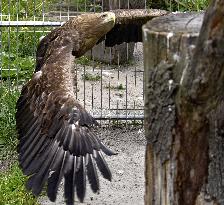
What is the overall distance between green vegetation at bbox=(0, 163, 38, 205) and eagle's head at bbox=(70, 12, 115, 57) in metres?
0.97

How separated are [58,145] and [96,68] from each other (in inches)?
133

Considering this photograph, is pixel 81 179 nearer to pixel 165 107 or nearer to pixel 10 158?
pixel 165 107

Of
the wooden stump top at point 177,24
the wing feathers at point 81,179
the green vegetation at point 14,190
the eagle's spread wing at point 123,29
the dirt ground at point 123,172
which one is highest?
the wooden stump top at point 177,24

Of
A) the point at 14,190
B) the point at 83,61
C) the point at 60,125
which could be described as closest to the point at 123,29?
the point at 83,61

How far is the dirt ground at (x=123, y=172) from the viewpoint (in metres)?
5.16

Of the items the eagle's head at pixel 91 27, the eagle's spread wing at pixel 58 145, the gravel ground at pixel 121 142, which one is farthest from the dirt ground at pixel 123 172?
the eagle's head at pixel 91 27

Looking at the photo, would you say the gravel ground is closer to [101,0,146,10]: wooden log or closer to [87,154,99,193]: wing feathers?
[101,0,146,10]: wooden log

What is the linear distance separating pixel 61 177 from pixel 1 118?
2424 millimetres

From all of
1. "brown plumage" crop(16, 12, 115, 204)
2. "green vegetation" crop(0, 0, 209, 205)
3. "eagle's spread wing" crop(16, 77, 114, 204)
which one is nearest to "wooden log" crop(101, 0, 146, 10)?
"green vegetation" crop(0, 0, 209, 205)

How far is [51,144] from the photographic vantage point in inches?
167

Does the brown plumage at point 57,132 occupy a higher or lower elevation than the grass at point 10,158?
higher

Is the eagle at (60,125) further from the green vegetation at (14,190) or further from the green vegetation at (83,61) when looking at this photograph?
the green vegetation at (83,61)

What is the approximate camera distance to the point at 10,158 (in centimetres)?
581

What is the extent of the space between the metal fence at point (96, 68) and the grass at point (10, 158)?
1.30ft
